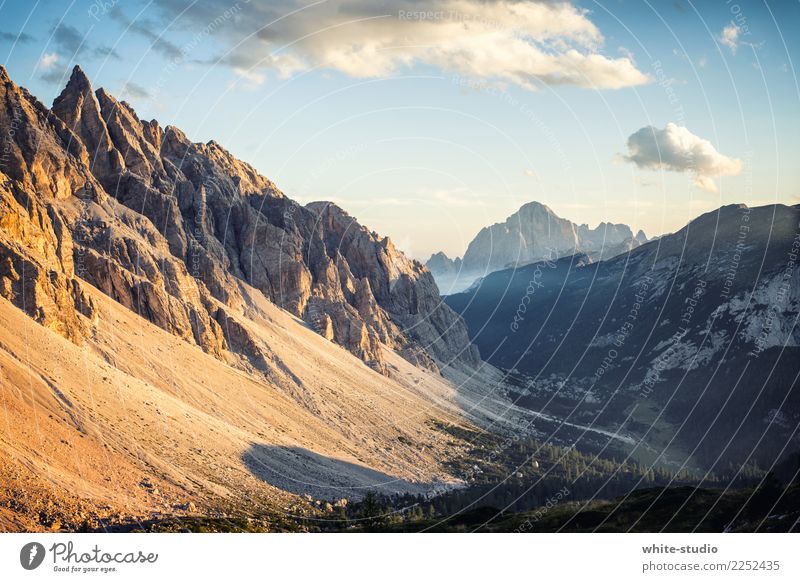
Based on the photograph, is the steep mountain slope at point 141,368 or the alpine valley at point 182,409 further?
the steep mountain slope at point 141,368

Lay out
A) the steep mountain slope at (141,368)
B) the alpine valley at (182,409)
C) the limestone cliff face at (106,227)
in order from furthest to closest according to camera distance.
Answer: the limestone cliff face at (106,227)
the steep mountain slope at (141,368)
the alpine valley at (182,409)

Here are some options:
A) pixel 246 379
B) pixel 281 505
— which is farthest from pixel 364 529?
pixel 246 379

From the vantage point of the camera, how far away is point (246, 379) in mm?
140125

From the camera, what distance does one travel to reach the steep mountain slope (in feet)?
232

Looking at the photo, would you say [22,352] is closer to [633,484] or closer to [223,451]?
[223,451]

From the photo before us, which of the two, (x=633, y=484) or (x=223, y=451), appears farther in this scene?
(x=633, y=484)

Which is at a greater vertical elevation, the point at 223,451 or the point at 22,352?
the point at 22,352

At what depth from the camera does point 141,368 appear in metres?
111

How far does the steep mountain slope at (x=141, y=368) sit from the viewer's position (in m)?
70.6

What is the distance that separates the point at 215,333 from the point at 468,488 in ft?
223

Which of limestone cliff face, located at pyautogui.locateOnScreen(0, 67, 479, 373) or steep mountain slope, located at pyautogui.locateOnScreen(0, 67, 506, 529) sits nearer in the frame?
steep mountain slope, located at pyautogui.locateOnScreen(0, 67, 506, 529)
